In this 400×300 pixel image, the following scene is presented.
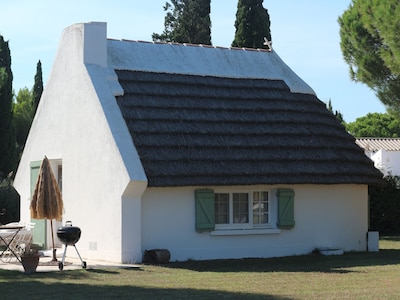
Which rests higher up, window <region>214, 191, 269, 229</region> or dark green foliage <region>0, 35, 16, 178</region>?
dark green foliage <region>0, 35, 16, 178</region>

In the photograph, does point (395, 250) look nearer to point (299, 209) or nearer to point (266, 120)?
point (299, 209)

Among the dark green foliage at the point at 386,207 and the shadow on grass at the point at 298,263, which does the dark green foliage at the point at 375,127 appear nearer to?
the dark green foliage at the point at 386,207

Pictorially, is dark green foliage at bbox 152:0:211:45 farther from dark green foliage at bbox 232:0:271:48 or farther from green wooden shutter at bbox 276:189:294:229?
green wooden shutter at bbox 276:189:294:229

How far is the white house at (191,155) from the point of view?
62.7ft

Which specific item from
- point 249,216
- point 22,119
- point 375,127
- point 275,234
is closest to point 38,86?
point 22,119

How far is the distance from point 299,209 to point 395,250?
3370mm

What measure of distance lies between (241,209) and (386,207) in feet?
31.1

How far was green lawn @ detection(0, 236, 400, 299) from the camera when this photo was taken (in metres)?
13.5

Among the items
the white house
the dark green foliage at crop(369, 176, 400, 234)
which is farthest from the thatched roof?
the dark green foliage at crop(369, 176, 400, 234)

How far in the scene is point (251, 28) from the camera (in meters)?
34.7

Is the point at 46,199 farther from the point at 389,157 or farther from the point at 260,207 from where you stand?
the point at 389,157

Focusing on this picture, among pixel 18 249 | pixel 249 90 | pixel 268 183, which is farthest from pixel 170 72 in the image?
pixel 18 249

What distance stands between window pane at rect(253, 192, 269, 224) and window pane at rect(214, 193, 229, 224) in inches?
30.2

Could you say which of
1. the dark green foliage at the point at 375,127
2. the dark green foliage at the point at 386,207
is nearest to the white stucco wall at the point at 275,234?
the dark green foliage at the point at 386,207
